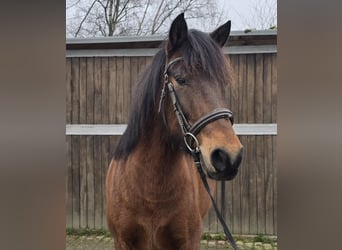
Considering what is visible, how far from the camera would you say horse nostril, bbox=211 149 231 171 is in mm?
554

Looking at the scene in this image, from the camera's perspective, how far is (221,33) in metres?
0.72

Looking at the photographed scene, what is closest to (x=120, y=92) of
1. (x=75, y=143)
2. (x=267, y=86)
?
(x=75, y=143)

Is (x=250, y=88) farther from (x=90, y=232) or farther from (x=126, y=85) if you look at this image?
(x=90, y=232)

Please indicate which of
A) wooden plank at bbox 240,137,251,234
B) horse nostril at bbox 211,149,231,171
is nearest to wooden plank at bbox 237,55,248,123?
wooden plank at bbox 240,137,251,234

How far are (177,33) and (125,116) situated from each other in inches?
33.2

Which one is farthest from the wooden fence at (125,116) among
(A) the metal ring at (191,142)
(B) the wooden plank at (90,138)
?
(A) the metal ring at (191,142)

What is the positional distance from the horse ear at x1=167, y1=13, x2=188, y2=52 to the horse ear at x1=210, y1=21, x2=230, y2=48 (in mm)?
84

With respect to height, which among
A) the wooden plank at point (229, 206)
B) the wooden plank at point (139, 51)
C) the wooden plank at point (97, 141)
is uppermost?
the wooden plank at point (139, 51)

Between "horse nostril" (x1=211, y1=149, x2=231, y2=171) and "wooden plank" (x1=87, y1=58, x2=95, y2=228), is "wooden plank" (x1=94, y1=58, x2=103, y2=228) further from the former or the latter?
"horse nostril" (x1=211, y1=149, x2=231, y2=171)

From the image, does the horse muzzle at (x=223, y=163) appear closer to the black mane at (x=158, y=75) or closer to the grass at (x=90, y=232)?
the black mane at (x=158, y=75)

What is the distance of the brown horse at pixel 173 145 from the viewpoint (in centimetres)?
59

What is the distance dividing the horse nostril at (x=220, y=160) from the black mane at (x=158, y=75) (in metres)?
0.16
